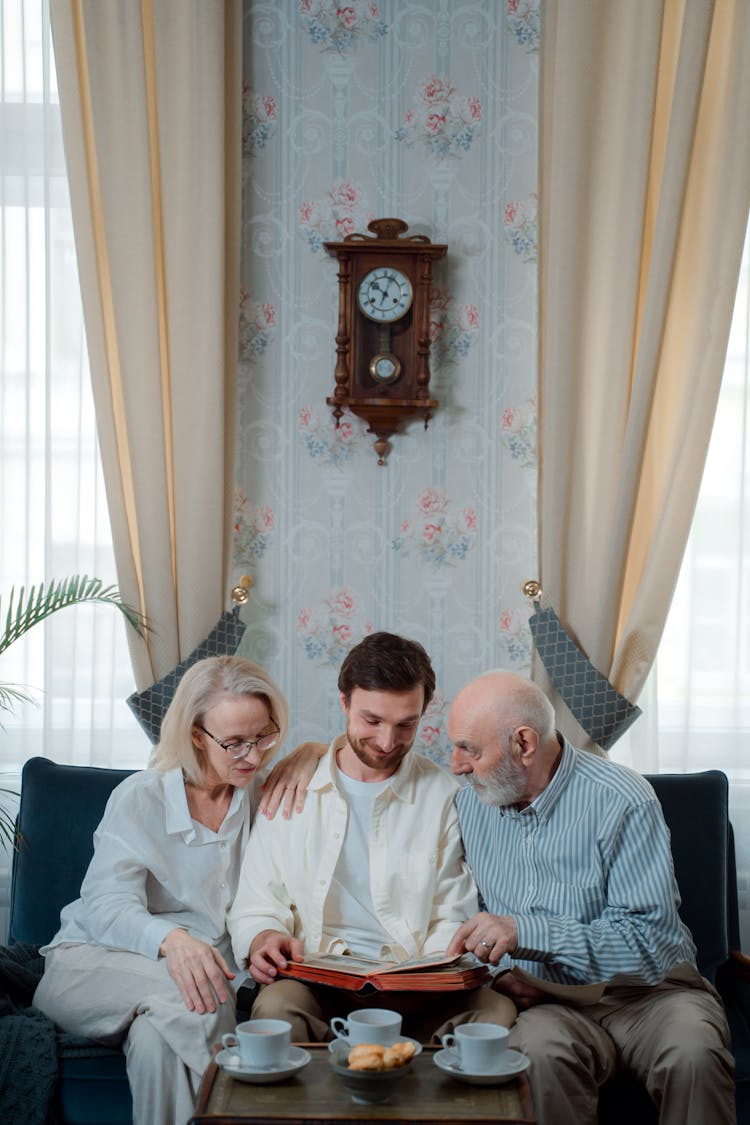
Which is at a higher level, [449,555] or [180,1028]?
[449,555]

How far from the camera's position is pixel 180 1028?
2.12 meters

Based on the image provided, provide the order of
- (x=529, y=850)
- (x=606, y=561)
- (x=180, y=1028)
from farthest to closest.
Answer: (x=606, y=561)
(x=529, y=850)
(x=180, y=1028)

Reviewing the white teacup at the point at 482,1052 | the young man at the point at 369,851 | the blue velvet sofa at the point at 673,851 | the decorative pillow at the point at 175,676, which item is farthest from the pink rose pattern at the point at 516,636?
the white teacup at the point at 482,1052

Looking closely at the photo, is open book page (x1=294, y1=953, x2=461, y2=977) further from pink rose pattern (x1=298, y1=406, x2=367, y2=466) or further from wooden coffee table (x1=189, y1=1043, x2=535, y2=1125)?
pink rose pattern (x1=298, y1=406, x2=367, y2=466)

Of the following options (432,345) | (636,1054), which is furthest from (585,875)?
(432,345)

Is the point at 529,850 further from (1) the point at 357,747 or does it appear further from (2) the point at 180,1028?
(2) the point at 180,1028

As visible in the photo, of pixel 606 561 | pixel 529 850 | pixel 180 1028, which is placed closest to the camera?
pixel 180 1028

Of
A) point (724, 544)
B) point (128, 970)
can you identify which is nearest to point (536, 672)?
point (724, 544)

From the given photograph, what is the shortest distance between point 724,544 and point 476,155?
48.1 inches

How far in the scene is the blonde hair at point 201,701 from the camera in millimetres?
2412

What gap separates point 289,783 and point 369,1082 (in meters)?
0.81

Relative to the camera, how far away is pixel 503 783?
2326mm

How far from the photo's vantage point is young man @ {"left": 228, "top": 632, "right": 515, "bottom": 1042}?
2326mm

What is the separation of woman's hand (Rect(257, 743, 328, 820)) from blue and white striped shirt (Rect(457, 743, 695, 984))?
336 millimetres
